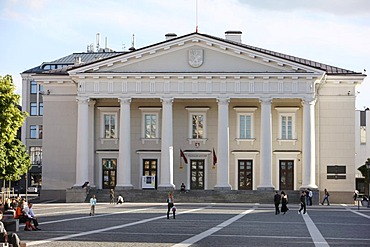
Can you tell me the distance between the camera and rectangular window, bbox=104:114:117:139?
67875 mm

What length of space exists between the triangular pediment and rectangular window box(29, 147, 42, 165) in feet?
146

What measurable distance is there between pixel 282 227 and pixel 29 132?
264 ft

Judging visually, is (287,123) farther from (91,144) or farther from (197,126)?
(91,144)

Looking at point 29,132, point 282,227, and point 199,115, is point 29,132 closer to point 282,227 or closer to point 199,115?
point 199,115

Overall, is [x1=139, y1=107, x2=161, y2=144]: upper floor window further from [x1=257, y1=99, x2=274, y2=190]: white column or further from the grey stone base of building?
[x1=257, y1=99, x2=274, y2=190]: white column

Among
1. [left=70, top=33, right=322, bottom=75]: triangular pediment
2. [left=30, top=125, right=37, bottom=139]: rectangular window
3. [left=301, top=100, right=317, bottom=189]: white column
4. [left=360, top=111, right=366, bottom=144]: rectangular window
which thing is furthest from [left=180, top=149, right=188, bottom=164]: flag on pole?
[left=30, top=125, right=37, bottom=139]: rectangular window

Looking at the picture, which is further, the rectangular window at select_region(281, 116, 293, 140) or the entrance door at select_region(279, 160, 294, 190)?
the rectangular window at select_region(281, 116, 293, 140)

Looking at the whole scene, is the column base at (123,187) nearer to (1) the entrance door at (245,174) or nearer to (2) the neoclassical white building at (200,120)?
(2) the neoclassical white building at (200,120)

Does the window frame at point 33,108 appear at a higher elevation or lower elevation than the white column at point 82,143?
higher

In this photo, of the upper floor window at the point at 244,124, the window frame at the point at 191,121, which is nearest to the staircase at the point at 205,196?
the window frame at the point at 191,121

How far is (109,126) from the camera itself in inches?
2677

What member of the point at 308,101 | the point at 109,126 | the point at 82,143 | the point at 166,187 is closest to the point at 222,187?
the point at 166,187

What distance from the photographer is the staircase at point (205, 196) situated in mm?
62688

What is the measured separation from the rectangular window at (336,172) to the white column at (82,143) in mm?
20286
